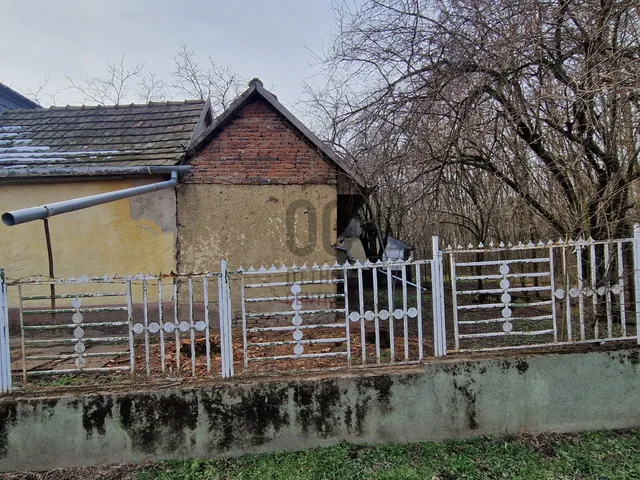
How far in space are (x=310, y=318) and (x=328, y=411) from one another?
10.4 ft

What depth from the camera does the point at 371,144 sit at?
5.53m

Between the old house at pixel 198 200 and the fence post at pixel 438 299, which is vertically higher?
the old house at pixel 198 200

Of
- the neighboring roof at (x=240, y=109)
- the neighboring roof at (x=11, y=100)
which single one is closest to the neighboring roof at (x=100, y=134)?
the neighboring roof at (x=240, y=109)

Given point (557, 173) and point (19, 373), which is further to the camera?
point (557, 173)

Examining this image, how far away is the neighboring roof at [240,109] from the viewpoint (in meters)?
6.46

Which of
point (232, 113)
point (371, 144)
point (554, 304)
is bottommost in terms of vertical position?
point (554, 304)

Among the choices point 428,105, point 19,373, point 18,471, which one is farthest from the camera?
point 428,105

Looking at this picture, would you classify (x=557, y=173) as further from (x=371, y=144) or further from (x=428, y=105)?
(x=371, y=144)

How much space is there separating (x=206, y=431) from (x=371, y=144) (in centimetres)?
419

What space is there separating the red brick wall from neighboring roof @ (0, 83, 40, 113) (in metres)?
8.19

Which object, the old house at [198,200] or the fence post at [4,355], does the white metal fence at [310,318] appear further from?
the old house at [198,200]

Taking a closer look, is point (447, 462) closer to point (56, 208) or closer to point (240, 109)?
point (56, 208)

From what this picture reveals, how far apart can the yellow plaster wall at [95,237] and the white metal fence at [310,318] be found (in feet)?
1.25

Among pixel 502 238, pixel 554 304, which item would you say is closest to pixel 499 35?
pixel 554 304
